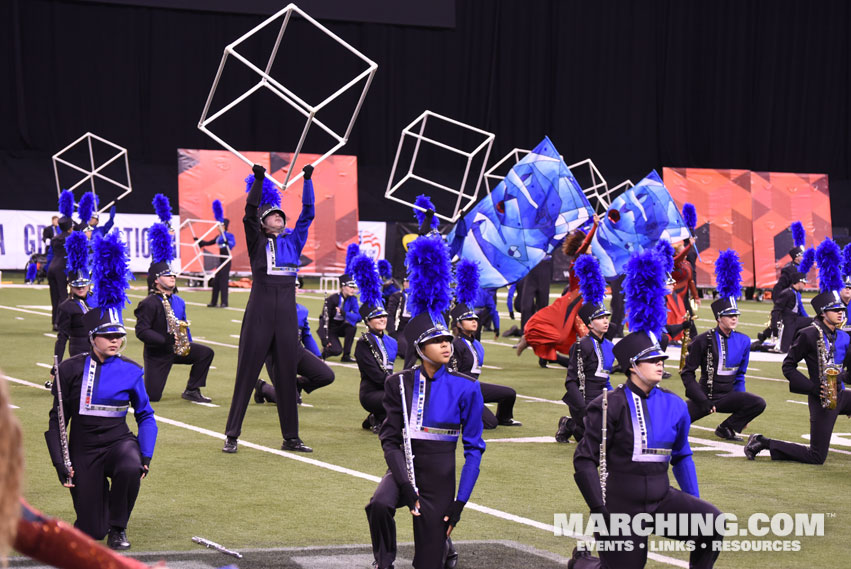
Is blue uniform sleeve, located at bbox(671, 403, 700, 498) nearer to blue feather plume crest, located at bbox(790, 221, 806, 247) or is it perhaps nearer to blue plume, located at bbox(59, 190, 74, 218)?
blue plume, located at bbox(59, 190, 74, 218)

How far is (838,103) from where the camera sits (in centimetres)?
3972

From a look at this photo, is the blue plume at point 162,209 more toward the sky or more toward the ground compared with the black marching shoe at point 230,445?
more toward the sky

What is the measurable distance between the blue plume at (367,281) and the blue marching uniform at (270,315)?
1926 millimetres

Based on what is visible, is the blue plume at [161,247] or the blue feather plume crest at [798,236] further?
the blue feather plume crest at [798,236]

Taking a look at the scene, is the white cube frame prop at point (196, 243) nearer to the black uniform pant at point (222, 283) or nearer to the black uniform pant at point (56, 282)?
the black uniform pant at point (222, 283)

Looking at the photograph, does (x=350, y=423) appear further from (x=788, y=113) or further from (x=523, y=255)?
(x=788, y=113)

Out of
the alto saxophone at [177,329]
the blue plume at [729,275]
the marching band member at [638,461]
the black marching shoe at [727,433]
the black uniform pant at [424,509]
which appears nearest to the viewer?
the marching band member at [638,461]

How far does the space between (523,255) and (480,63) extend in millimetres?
21342

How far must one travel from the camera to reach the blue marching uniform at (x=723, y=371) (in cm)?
1110

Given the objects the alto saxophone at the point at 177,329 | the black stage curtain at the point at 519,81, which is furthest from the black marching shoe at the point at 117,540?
the black stage curtain at the point at 519,81

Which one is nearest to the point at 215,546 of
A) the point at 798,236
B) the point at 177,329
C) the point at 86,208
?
the point at 177,329

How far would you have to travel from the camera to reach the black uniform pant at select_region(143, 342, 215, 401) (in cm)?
1303

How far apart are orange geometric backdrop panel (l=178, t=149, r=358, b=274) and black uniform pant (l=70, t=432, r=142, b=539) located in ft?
76.3

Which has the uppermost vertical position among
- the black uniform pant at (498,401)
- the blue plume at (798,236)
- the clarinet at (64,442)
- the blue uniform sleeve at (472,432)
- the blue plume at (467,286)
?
the blue plume at (798,236)
